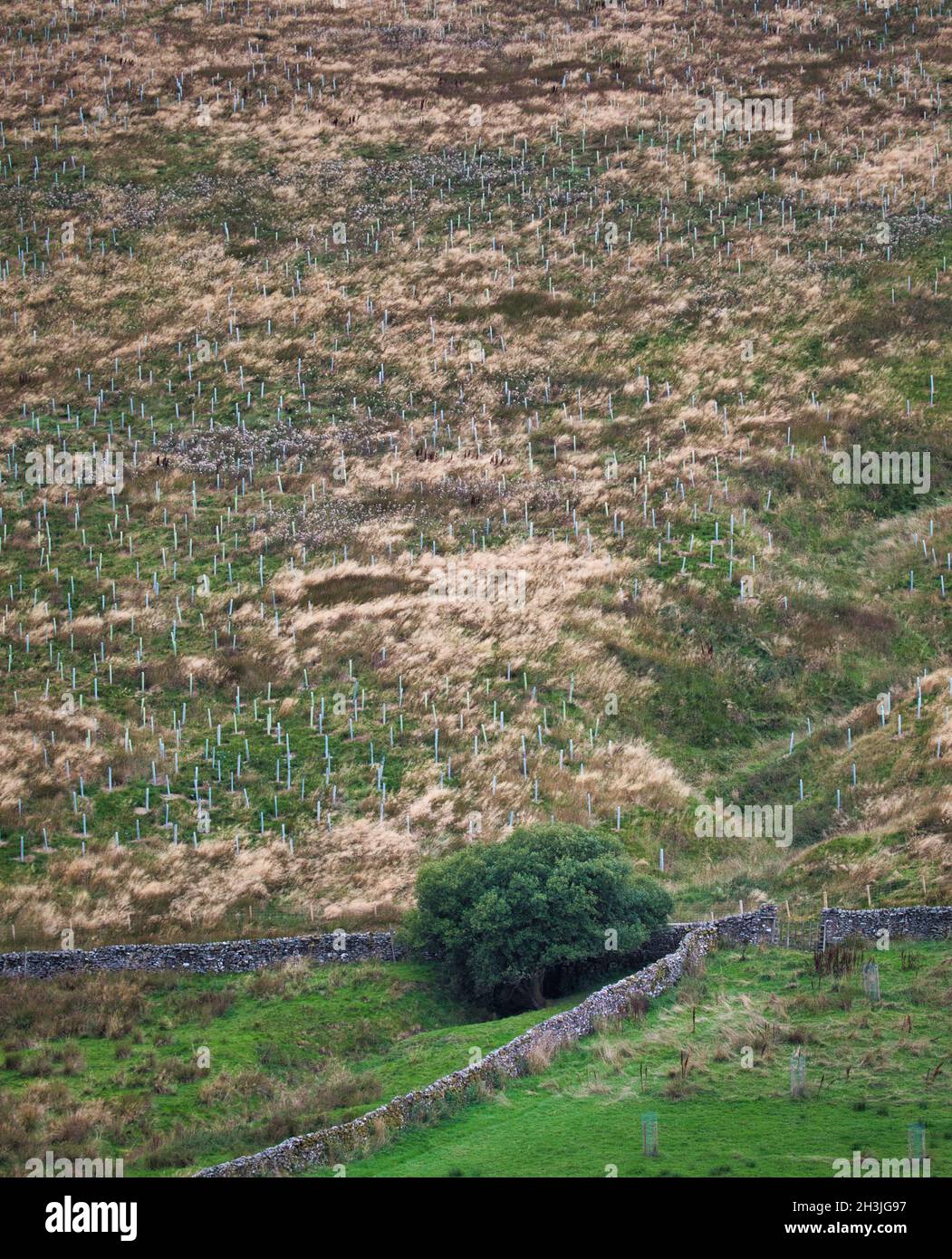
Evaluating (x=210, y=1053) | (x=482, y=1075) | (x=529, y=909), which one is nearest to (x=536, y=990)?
(x=529, y=909)

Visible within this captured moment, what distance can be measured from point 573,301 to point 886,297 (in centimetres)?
1592

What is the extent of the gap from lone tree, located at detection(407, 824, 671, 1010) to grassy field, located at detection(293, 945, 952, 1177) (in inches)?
143

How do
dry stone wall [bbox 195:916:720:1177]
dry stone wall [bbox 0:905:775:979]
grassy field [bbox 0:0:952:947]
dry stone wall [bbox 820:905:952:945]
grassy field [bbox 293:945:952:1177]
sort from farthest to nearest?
grassy field [bbox 0:0:952:947], dry stone wall [bbox 0:905:775:979], dry stone wall [bbox 820:905:952:945], dry stone wall [bbox 195:916:720:1177], grassy field [bbox 293:945:952:1177]

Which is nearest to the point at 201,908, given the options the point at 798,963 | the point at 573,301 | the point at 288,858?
the point at 288,858

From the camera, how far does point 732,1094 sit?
2186 cm

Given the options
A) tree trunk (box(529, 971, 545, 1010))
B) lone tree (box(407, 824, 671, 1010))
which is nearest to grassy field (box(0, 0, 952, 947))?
lone tree (box(407, 824, 671, 1010))

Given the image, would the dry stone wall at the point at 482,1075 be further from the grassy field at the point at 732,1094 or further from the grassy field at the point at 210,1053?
the grassy field at the point at 210,1053

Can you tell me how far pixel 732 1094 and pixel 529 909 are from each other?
10081 mm

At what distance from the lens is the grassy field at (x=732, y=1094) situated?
1933cm

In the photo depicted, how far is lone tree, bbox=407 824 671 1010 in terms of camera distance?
31.1 m

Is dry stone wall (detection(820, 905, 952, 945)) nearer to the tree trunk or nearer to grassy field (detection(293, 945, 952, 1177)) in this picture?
grassy field (detection(293, 945, 952, 1177))

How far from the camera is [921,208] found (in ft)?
245

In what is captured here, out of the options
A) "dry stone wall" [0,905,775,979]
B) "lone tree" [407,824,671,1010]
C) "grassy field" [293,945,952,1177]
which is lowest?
"dry stone wall" [0,905,775,979]

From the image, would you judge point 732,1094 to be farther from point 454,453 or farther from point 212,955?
point 454,453
